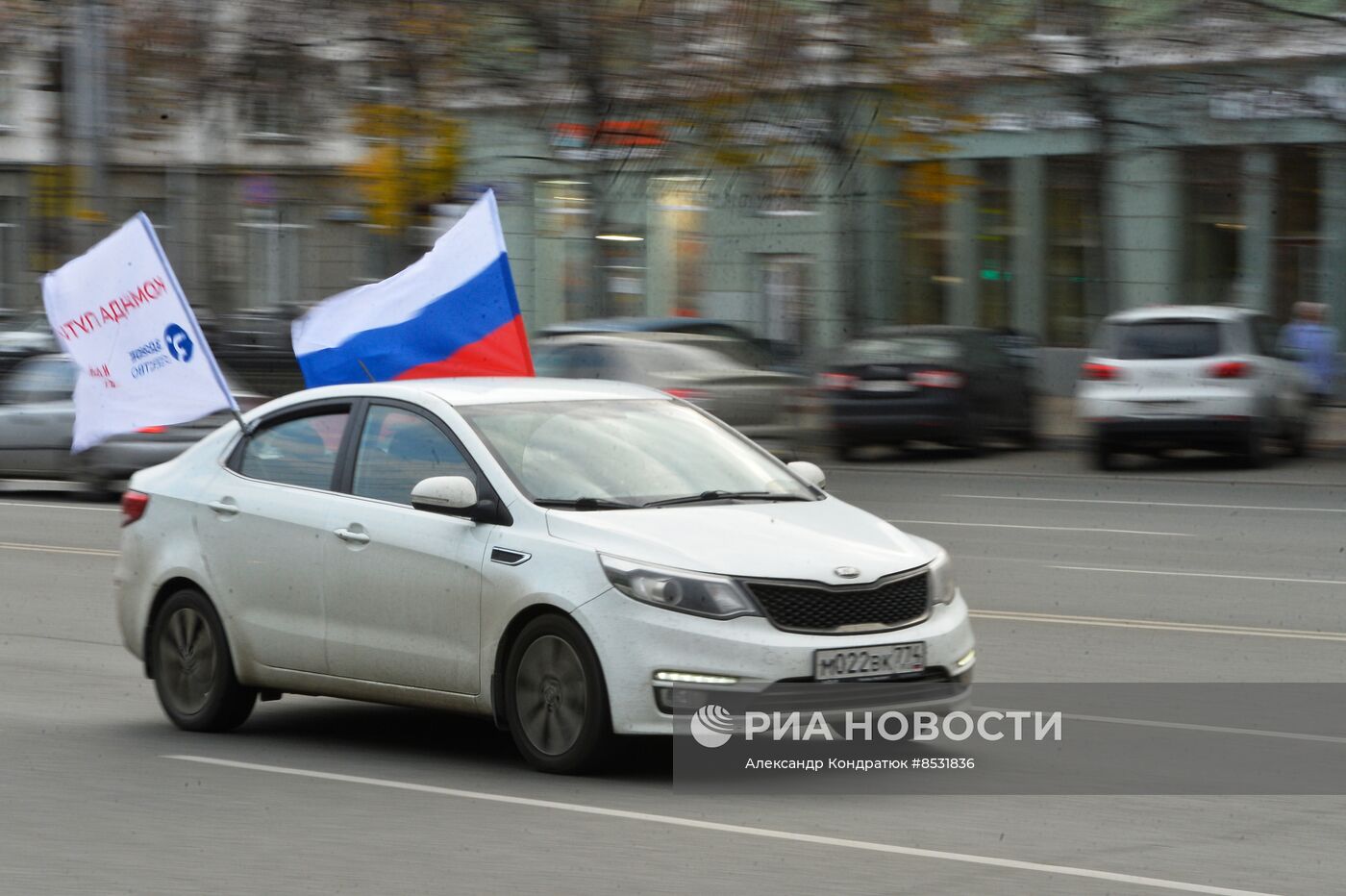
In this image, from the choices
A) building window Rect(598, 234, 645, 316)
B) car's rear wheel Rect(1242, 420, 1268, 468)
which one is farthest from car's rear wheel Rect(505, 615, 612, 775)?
building window Rect(598, 234, 645, 316)

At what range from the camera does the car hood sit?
7.14 m

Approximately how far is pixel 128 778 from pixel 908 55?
22814mm

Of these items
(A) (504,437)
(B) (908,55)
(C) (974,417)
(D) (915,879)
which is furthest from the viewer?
(B) (908,55)

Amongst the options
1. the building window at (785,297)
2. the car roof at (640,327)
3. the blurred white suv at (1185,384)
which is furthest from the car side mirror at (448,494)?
the building window at (785,297)

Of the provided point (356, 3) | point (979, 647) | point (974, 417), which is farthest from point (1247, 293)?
point (979, 647)

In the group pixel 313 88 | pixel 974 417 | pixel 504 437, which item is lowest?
pixel 974 417

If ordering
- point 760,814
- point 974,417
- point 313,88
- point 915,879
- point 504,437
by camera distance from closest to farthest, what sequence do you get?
1. point 915,879
2. point 760,814
3. point 504,437
4. point 974,417
5. point 313,88

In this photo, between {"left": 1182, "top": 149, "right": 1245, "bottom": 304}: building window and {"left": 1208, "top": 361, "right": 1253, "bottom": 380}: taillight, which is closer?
{"left": 1208, "top": 361, "right": 1253, "bottom": 380}: taillight

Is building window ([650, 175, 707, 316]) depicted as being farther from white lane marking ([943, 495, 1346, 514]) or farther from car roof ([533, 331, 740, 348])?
white lane marking ([943, 495, 1346, 514])

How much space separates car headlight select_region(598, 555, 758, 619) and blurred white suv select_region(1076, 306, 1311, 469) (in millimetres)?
16877

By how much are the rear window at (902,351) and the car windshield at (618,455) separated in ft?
55.9

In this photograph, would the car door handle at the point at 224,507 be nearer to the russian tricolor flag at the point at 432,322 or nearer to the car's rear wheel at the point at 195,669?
the car's rear wheel at the point at 195,669

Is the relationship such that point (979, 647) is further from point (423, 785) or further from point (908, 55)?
point (908, 55)

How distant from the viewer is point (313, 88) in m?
33.1
